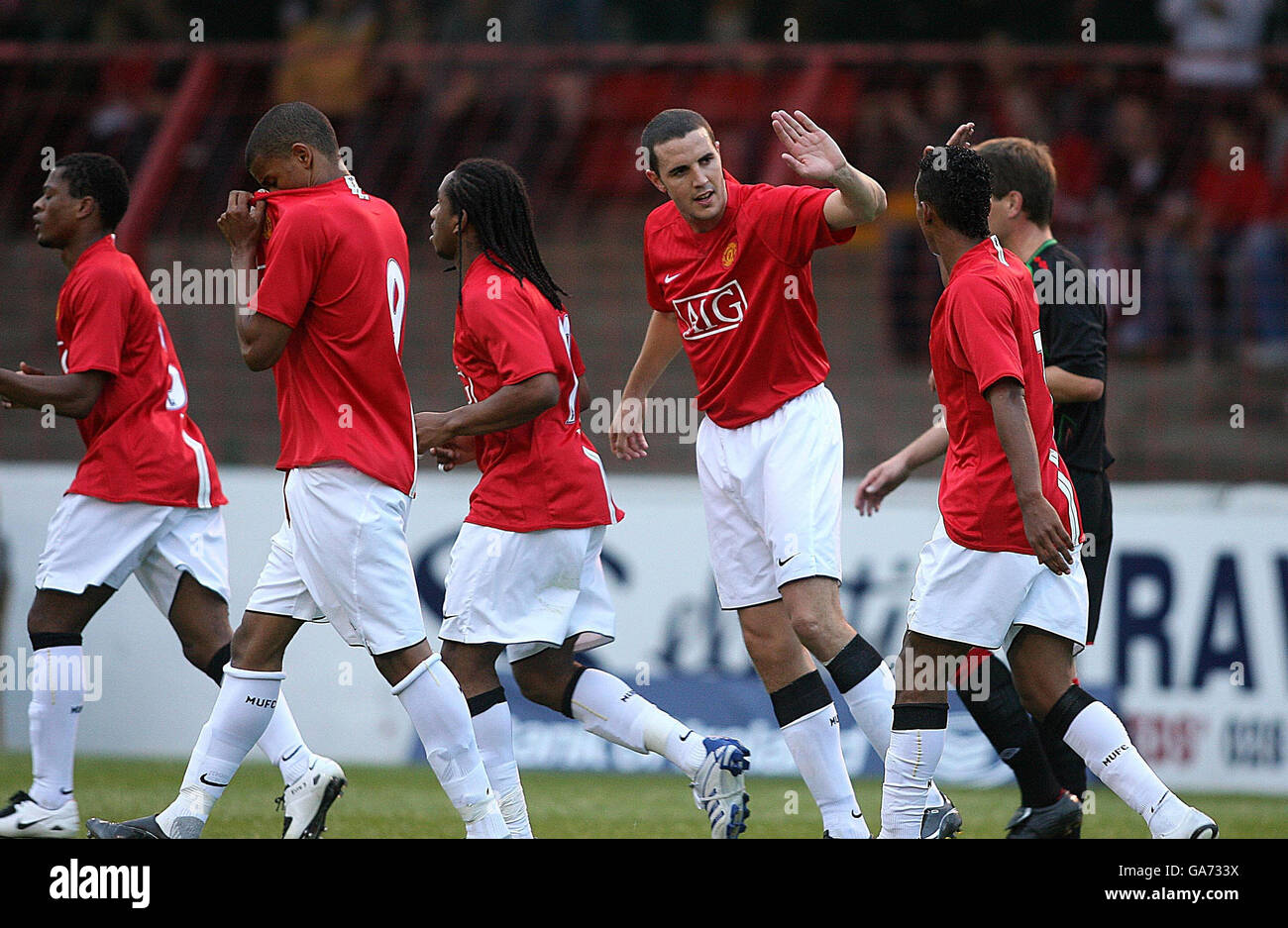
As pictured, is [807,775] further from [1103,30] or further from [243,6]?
[243,6]

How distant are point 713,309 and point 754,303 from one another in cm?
15

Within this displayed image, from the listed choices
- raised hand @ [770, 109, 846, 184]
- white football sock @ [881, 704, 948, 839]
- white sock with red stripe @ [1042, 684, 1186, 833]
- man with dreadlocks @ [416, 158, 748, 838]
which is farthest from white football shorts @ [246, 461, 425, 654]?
white sock with red stripe @ [1042, 684, 1186, 833]

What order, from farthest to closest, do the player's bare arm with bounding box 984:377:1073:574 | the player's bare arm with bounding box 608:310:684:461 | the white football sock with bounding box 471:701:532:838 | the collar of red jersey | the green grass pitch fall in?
the green grass pitch → the player's bare arm with bounding box 608:310:684:461 → the white football sock with bounding box 471:701:532:838 → the collar of red jersey → the player's bare arm with bounding box 984:377:1073:574

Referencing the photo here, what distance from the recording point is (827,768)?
4973 millimetres

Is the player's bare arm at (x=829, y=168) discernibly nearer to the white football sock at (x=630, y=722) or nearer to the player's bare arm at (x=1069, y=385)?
the player's bare arm at (x=1069, y=385)

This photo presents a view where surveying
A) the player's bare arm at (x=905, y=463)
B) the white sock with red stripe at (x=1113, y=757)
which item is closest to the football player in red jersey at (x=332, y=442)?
the player's bare arm at (x=905, y=463)

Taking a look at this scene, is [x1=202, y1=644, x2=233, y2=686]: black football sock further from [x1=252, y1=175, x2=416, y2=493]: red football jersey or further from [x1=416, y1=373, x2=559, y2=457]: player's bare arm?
[x1=416, y1=373, x2=559, y2=457]: player's bare arm

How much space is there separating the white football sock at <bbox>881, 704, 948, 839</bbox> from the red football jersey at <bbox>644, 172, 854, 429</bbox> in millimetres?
1199

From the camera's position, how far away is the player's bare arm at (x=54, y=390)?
5320mm

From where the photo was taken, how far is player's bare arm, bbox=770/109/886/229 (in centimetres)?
479

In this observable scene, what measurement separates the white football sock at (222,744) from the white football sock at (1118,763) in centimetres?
253

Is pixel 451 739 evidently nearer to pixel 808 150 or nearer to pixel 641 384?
pixel 641 384

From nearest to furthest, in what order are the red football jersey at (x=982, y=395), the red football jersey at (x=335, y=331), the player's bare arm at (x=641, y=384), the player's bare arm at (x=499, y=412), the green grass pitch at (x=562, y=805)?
the red football jersey at (x=982, y=395), the red football jersey at (x=335, y=331), the player's bare arm at (x=499, y=412), the player's bare arm at (x=641, y=384), the green grass pitch at (x=562, y=805)

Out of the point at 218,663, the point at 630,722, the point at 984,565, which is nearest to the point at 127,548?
the point at 218,663
